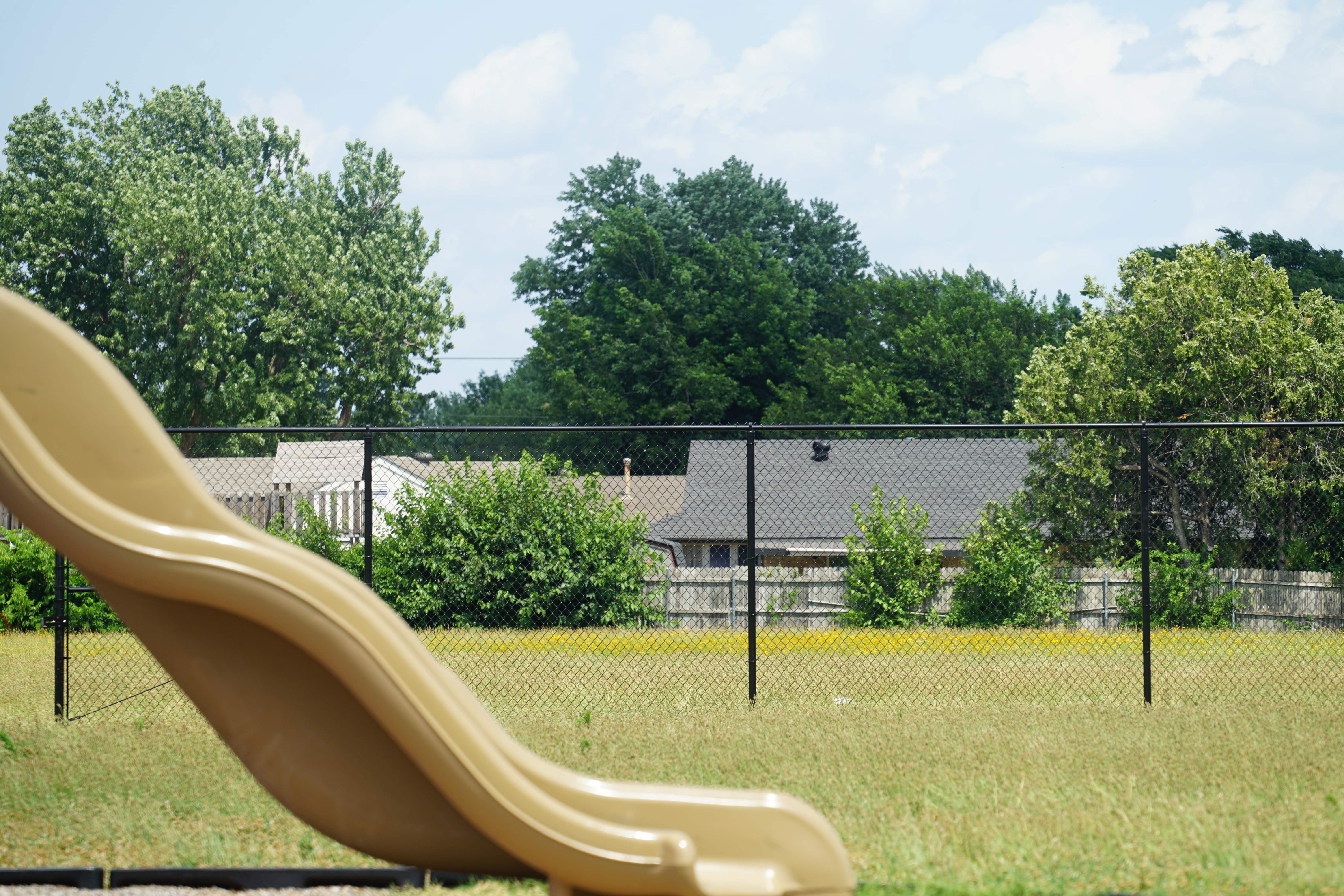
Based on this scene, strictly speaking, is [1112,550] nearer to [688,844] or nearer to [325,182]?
[688,844]

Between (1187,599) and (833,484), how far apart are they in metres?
11.1

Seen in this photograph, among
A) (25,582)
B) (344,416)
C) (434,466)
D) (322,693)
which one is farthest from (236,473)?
(322,693)

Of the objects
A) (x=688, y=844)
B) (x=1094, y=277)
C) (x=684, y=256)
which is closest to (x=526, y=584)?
(x=688, y=844)

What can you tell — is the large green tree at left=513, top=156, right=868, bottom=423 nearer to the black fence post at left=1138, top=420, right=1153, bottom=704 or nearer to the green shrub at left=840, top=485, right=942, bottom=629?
the green shrub at left=840, top=485, right=942, bottom=629

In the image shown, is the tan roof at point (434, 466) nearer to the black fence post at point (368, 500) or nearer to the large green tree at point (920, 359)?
the black fence post at point (368, 500)

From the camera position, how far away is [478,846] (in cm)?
336

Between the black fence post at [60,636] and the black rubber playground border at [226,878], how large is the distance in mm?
3804

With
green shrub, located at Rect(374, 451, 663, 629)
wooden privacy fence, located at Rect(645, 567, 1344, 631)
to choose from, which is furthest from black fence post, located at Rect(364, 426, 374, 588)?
wooden privacy fence, located at Rect(645, 567, 1344, 631)

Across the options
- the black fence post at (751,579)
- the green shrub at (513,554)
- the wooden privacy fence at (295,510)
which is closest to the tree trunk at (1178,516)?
the green shrub at (513,554)

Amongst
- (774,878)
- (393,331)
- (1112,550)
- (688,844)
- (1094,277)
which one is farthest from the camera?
(393,331)

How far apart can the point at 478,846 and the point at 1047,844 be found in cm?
254

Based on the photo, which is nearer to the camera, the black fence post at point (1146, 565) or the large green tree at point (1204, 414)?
the black fence post at point (1146, 565)

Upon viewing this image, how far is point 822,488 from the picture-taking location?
86.7ft

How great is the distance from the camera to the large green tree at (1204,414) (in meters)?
18.0
